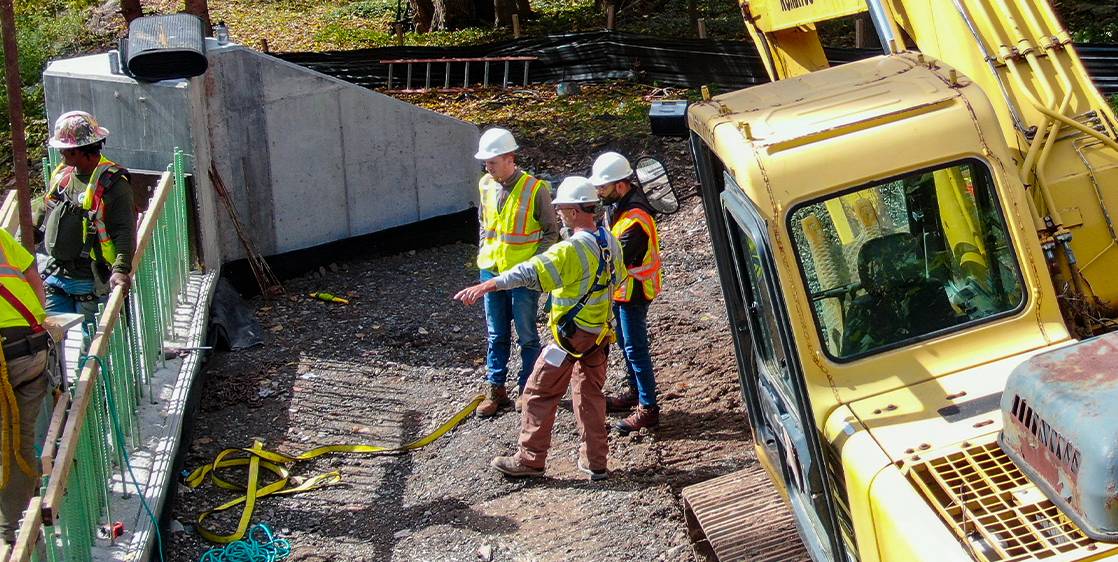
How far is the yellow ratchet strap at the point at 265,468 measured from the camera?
7.15 metres

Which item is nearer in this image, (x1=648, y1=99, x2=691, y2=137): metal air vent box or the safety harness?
(x1=648, y1=99, x2=691, y2=137): metal air vent box

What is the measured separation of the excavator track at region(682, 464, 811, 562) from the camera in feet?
18.3

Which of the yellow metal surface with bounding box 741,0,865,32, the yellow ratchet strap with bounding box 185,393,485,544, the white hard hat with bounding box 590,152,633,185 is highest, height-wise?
the yellow metal surface with bounding box 741,0,865,32

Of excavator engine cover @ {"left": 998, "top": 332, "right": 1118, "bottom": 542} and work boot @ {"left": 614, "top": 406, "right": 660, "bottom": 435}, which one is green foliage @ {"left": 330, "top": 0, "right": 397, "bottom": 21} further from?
excavator engine cover @ {"left": 998, "top": 332, "right": 1118, "bottom": 542}

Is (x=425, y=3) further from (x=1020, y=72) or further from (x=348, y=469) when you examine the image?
(x=1020, y=72)

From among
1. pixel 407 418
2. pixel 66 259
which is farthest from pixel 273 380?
pixel 66 259

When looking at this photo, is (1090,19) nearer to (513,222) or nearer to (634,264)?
(634,264)

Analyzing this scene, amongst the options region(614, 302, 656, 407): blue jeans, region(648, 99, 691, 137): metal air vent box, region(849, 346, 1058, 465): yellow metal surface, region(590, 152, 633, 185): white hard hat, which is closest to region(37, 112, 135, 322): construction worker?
region(590, 152, 633, 185): white hard hat

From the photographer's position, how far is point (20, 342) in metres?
5.85

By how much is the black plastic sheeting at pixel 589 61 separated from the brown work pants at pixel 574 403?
8133mm

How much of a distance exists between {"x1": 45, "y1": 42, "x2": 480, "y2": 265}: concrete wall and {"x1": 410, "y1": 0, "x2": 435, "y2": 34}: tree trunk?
11.6 m

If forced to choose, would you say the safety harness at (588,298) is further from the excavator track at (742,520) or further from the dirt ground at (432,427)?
the excavator track at (742,520)

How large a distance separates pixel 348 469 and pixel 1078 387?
5340 mm

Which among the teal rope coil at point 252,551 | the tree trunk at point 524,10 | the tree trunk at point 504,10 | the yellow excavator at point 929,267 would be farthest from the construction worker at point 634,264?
the tree trunk at point 524,10
